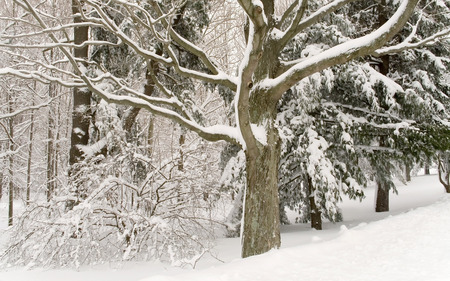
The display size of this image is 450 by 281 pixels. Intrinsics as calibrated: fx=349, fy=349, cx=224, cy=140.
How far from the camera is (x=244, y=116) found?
14.4ft

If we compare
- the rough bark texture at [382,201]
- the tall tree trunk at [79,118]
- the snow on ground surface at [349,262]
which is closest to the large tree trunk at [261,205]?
the snow on ground surface at [349,262]

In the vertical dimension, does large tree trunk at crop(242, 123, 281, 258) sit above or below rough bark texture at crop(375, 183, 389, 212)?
above

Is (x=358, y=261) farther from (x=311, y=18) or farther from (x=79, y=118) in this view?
(x=79, y=118)

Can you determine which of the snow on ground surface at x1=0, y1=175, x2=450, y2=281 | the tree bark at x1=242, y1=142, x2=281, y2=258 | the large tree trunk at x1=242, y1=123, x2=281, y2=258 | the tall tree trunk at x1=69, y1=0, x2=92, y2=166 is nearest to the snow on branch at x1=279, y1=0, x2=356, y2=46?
the large tree trunk at x1=242, y1=123, x2=281, y2=258

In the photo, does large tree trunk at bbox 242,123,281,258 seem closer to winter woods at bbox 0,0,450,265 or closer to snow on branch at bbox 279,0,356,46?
winter woods at bbox 0,0,450,265

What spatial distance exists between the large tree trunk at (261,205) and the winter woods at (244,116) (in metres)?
0.02

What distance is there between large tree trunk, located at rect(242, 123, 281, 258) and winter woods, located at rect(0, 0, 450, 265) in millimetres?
15

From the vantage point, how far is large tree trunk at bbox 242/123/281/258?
4699mm

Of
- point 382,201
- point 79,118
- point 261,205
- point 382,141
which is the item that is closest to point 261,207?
point 261,205

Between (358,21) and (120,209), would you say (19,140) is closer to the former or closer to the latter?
(120,209)

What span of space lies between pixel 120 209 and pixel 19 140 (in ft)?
51.3

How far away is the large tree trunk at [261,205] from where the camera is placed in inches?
185

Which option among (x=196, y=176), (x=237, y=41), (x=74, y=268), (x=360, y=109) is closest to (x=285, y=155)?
(x=360, y=109)

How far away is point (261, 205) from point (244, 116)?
4.16ft
